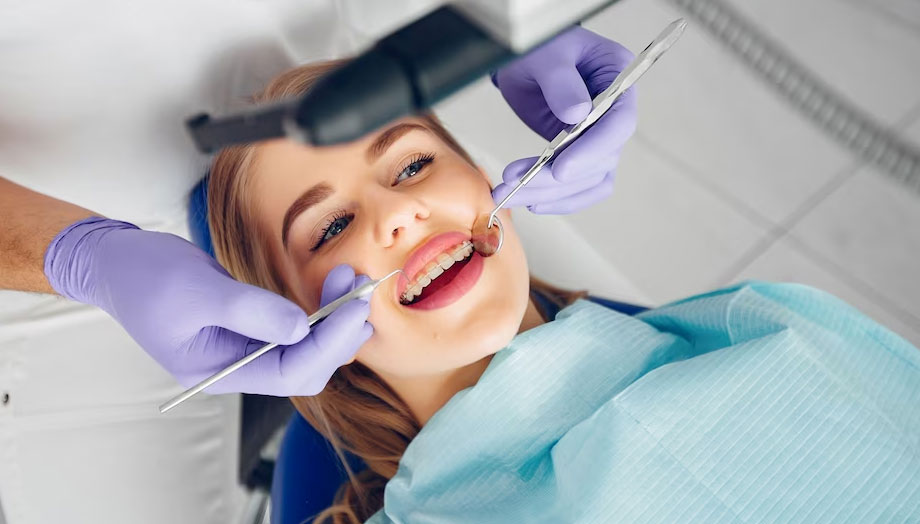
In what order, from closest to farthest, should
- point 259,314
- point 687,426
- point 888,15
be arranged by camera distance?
point 259,314, point 687,426, point 888,15

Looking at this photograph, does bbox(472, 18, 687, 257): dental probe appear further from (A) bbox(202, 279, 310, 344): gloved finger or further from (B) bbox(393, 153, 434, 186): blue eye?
(A) bbox(202, 279, 310, 344): gloved finger

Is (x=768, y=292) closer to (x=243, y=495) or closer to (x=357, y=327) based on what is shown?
(x=357, y=327)

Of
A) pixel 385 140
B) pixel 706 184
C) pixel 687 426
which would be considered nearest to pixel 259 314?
pixel 385 140

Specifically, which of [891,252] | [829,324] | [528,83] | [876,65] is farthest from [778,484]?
[876,65]

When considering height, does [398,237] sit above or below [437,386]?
above

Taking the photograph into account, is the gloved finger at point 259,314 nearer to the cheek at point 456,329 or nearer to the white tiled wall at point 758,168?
the cheek at point 456,329

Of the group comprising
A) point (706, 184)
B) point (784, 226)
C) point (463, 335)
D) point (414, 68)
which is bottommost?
point (784, 226)

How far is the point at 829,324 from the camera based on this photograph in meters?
1.10

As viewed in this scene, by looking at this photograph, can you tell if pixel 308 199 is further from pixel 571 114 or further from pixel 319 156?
pixel 571 114

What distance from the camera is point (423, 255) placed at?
939mm

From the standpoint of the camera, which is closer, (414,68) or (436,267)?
(414,68)

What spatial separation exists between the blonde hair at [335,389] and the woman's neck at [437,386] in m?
0.06

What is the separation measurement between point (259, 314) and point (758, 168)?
60.4 inches

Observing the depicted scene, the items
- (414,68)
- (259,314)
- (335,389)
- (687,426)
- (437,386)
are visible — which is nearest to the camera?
(414,68)
